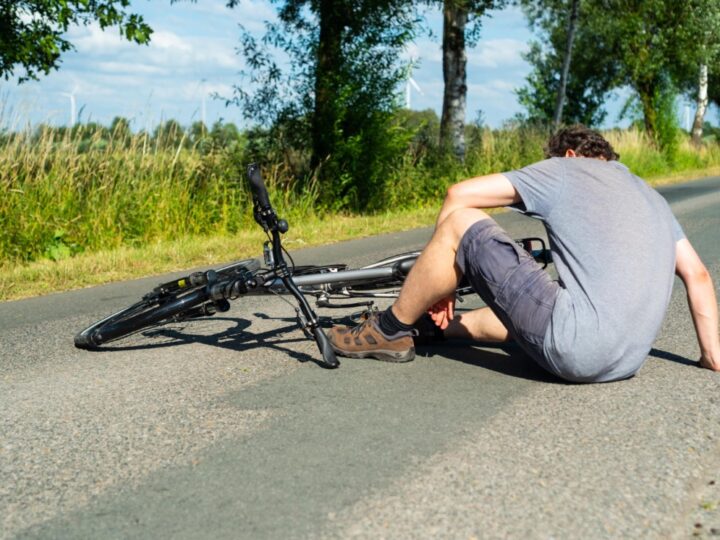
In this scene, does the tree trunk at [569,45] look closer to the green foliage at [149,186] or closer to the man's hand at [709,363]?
the green foliage at [149,186]

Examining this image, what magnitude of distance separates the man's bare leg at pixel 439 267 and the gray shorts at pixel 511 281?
0.21 feet

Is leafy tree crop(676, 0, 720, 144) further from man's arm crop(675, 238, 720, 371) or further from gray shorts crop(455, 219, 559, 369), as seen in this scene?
gray shorts crop(455, 219, 559, 369)

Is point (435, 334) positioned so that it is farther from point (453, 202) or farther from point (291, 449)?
point (291, 449)

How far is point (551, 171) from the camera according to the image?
4.61m

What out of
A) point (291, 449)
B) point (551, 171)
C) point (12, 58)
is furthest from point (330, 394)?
point (12, 58)

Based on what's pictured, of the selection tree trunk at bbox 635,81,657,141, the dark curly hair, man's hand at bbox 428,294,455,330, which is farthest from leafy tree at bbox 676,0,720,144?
man's hand at bbox 428,294,455,330

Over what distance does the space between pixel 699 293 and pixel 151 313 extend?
10.1 ft

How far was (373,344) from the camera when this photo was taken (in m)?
5.28

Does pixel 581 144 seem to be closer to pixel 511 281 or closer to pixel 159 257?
pixel 511 281

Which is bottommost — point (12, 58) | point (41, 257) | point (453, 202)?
point (41, 257)

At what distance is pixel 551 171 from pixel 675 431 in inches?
54.5

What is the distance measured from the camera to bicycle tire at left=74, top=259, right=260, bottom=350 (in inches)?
210

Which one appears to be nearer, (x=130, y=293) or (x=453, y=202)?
(x=453, y=202)

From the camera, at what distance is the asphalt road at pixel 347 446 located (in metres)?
3.17
